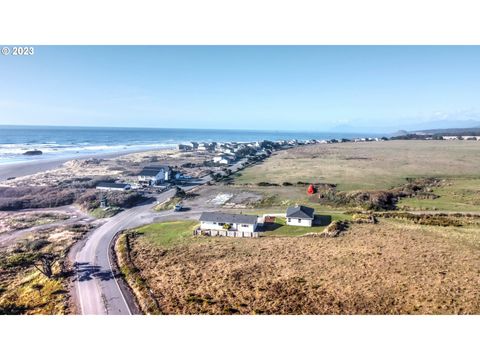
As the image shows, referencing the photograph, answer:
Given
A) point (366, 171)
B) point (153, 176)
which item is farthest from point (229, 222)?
point (366, 171)

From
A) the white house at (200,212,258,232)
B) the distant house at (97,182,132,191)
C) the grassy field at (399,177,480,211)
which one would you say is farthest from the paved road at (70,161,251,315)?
the grassy field at (399,177,480,211)

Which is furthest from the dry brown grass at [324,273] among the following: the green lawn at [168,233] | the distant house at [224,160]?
the distant house at [224,160]

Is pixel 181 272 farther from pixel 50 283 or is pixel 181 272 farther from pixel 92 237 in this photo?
pixel 92 237

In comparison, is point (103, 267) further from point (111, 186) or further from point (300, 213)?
point (111, 186)

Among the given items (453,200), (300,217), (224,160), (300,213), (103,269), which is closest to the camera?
(103,269)

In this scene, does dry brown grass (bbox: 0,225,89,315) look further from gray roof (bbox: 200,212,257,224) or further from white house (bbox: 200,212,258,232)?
gray roof (bbox: 200,212,257,224)

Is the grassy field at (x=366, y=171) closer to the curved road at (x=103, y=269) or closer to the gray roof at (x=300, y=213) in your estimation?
the gray roof at (x=300, y=213)
